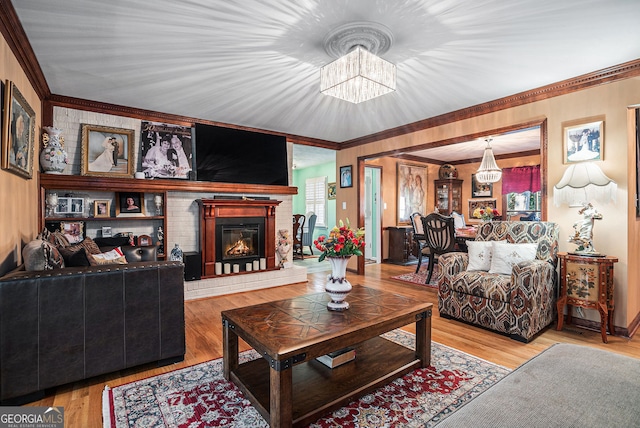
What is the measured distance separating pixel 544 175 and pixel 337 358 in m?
2.92

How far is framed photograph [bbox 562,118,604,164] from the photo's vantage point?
3.04m

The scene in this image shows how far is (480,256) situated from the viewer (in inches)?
132

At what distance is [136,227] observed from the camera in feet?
13.5

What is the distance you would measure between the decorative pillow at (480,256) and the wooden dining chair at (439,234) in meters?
A: 1.40

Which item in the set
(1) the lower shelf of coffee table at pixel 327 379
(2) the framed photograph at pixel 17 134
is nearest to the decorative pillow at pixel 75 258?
(2) the framed photograph at pixel 17 134

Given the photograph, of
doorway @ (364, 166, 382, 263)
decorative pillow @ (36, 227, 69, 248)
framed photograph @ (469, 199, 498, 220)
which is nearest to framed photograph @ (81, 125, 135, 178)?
decorative pillow @ (36, 227, 69, 248)

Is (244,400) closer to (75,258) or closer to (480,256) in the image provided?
(75,258)

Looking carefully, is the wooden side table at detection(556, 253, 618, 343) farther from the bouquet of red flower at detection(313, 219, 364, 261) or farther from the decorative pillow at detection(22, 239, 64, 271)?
the decorative pillow at detection(22, 239, 64, 271)

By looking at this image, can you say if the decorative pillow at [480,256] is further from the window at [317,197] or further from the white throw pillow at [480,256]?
the window at [317,197]

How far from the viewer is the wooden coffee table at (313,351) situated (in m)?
1.60

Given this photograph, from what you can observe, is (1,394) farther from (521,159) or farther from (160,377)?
(521,159)

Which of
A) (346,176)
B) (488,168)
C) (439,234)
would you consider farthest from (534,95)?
(346,176)

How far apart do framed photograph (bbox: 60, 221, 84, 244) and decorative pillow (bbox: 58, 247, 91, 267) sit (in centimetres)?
161

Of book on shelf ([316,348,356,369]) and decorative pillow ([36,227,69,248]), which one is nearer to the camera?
book on shelf ([316,348,356,369])
